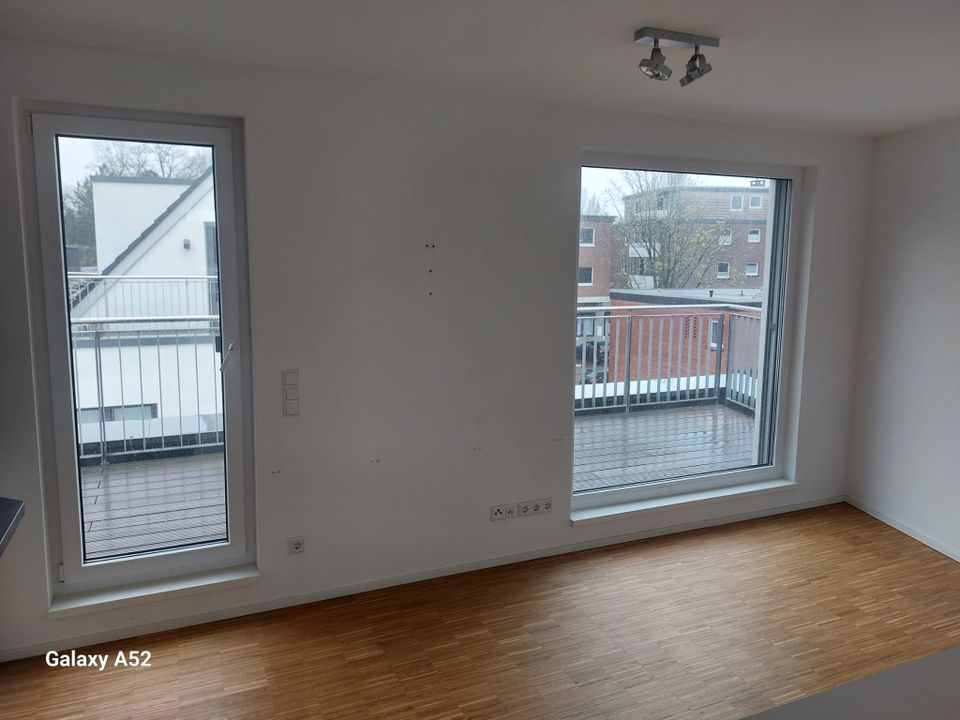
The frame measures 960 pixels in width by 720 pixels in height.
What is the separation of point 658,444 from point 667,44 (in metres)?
2.42

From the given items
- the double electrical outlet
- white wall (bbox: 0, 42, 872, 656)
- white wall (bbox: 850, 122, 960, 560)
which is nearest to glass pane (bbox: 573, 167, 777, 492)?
white wall (bbox: 0, 42, 872, 656)

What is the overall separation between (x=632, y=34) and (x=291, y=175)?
4.95 feet

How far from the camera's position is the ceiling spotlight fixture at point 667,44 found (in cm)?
226

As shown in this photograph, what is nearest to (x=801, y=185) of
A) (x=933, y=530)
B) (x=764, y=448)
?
(x=764, y=448)

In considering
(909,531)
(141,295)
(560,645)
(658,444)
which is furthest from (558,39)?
(909,531)

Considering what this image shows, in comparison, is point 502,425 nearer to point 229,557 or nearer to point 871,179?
point 229,557

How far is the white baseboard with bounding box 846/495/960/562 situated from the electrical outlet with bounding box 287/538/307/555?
11.6 ft

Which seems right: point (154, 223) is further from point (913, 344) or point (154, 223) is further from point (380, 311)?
point (913, 344)

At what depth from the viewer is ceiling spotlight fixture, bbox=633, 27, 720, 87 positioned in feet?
7.43

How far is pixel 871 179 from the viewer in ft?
13.6

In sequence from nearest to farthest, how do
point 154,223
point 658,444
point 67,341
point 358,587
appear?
1. point 67,341
2. point 154,223
3. point 358,587
4. point 658,444

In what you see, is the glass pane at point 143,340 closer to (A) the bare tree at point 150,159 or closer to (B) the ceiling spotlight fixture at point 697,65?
(A) the bare tree at point 150,159

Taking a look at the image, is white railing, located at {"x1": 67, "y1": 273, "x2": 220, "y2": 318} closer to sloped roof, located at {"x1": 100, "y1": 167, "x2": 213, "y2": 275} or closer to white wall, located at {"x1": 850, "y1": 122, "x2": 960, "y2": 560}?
sloped roof, located at {"x1": 100, "y1": 167, "x2": 213, "y2": 275}

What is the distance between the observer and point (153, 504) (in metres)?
2.93
